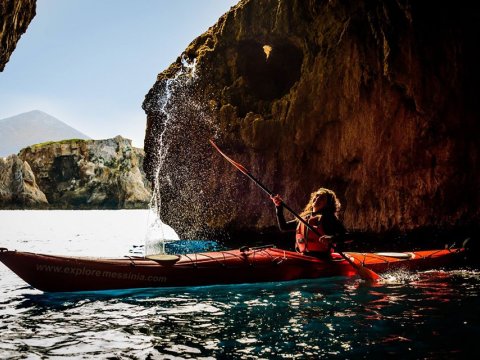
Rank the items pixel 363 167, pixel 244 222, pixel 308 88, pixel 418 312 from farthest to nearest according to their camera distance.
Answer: pixel 244 222 → pixel 308 88 → pixel 363 167 → pixel 418 312

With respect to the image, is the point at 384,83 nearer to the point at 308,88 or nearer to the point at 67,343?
Result: the point at 308,88

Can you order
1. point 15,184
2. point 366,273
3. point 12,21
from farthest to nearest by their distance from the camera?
1. point 15,184
2. point 12,21
3. point 366,273

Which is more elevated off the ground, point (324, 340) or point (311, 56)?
point (311, 56)

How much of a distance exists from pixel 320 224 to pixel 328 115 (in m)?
7.12

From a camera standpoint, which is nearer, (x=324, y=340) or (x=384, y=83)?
(x=324, y=340)

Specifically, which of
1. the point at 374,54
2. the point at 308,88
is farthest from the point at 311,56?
the point at 374,54

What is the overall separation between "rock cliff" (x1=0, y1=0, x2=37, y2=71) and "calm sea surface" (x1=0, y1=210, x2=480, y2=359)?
7632mm

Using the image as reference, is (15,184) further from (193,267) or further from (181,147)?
(193,267)

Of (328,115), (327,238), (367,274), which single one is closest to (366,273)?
(367,274)

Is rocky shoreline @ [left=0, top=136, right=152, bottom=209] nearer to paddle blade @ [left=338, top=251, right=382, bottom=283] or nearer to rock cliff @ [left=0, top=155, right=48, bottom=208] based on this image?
rock cliff @ [left=0, top=155, right=48, bottom=208]

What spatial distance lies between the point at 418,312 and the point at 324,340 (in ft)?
5.79

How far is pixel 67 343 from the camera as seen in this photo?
4352mm

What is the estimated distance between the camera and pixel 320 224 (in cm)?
795

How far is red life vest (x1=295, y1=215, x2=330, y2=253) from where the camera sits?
8000mm
